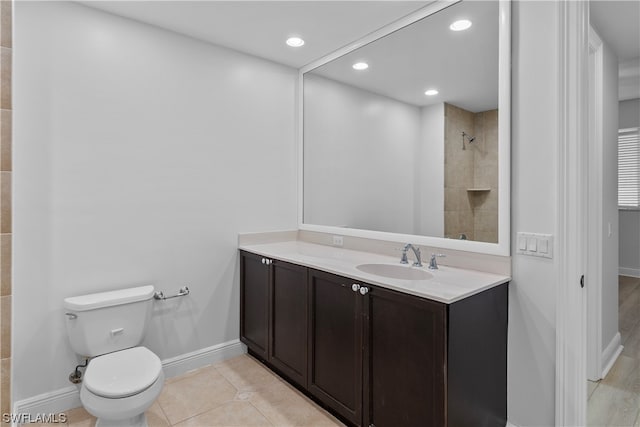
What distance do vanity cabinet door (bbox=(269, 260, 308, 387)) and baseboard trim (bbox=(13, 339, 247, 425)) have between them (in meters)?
0.46

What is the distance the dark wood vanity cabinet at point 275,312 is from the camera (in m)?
2.28

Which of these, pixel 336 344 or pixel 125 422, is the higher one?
pixel 336 344

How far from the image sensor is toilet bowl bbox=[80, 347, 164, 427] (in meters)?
1.68

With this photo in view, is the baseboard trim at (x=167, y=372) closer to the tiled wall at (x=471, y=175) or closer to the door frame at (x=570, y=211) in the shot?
the tiled wall at (x=471, y=175)

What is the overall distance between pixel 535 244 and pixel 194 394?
2.18 metres

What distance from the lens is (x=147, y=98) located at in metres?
2.41

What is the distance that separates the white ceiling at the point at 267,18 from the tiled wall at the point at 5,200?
577mm

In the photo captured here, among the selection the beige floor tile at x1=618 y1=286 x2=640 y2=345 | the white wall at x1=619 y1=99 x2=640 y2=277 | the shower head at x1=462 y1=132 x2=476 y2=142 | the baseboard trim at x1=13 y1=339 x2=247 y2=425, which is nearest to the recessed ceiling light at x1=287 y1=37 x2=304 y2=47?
the shower head at x1=462 y1=132 x2=476 y2=142

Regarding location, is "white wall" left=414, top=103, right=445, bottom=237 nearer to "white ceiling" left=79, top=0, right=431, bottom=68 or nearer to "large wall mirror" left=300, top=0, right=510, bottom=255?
"large wall mirror" left=300, top=0, right=510, bottom=255

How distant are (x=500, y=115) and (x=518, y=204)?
470mm

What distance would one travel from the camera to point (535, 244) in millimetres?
1760

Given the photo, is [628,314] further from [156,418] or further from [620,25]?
[156,418]

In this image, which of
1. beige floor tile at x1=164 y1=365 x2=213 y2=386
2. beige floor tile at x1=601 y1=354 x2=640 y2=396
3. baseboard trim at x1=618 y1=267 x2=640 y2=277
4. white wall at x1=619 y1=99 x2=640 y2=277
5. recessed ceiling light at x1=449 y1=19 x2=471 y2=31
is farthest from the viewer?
baseboard trim at x1=618 y1=267 x2=640 y2=277

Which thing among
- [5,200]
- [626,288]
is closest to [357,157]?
[5,200]
